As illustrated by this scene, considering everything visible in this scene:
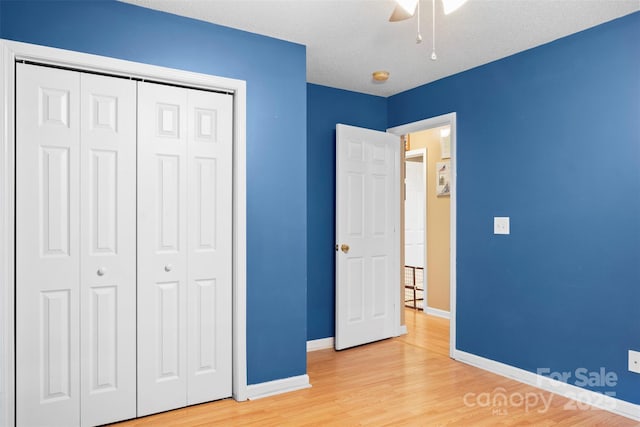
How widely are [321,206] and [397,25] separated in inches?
71.9

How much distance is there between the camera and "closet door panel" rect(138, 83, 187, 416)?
271 centimetres

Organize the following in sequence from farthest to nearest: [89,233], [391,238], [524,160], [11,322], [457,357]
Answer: [391,238]
[457,357]
[524,160]
[89,233]
[11,322]

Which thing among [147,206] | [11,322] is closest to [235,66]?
[147,206]

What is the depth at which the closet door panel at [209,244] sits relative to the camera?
2873 mm

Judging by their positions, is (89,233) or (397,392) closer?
(89,233)

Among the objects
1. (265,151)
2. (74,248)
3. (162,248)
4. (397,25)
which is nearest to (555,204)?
(397,25)

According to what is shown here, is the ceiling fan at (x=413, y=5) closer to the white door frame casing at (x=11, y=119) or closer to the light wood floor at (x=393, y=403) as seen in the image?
the white door frame casing at (x=11, y=119)

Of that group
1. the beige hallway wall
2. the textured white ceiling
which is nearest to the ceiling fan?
the textured white ceiling

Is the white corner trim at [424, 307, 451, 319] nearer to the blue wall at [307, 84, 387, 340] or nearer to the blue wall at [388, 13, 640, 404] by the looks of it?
the blue wall at [388, 13, 640, 404]

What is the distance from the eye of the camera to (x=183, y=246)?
9.33ft

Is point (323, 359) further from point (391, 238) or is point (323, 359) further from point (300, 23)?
point (300, 23)

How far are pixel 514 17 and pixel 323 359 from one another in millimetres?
2995

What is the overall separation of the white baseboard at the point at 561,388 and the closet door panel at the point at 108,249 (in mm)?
2633

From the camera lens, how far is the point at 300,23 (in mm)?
2891
